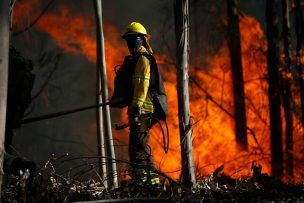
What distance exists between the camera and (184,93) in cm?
677

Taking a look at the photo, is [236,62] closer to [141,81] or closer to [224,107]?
[224,107]

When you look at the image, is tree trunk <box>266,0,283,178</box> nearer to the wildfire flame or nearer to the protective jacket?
the wildfire flame

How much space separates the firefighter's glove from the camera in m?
6.44

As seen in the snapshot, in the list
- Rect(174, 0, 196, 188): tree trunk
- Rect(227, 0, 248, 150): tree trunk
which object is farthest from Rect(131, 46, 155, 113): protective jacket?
Rect(227, 0, 248, 150): tree trunk

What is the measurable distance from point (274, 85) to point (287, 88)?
0.42 meters

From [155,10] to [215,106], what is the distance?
8.62 metres

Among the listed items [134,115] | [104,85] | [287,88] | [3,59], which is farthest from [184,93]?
[287,88]

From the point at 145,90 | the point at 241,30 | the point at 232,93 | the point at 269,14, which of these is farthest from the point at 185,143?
the point at 241,30

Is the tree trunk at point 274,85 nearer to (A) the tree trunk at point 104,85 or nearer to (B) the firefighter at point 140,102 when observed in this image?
(A) the tree trunk at point 104,85

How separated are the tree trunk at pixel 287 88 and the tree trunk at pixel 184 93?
945 centimetres

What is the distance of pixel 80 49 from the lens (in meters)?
29.6

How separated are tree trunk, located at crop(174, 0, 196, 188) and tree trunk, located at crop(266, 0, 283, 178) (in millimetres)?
9510

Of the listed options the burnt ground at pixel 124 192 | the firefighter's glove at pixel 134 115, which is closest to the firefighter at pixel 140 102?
the firefighter's glove at pixel 134 115

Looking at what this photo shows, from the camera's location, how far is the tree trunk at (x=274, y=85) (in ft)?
52.1
